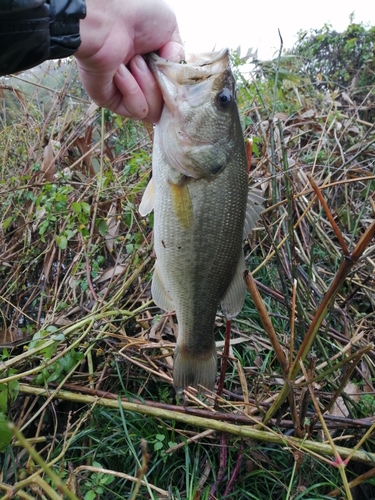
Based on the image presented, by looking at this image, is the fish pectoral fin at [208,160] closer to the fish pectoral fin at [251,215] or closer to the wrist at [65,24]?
the fish pectoral fin at [251,215]

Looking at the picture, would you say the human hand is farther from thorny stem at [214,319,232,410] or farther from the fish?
thorny stem at [214,319,232,410]

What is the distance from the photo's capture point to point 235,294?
1834 mm

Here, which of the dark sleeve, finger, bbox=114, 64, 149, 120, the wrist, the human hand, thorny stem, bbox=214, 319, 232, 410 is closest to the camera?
the dark sleeve

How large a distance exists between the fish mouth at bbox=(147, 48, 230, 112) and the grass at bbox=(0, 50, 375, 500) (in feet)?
1.42

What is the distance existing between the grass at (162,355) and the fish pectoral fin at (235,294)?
A: 177mm

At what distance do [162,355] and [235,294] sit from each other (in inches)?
27.6

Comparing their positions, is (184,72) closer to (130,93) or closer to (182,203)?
(130,93)

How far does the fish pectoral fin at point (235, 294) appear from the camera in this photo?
1.83 m

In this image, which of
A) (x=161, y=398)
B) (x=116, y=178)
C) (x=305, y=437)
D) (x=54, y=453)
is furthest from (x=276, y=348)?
(x=116, y=178)

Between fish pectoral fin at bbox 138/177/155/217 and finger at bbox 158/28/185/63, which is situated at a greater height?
finger at bbox 158/28/185/63

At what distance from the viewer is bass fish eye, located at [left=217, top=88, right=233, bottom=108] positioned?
1758 millimetres

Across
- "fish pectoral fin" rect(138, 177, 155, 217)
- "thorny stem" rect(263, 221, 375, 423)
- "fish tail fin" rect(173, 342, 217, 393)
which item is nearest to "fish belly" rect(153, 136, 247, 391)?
"fish tail fin" rect(173, 342, 217, 393)

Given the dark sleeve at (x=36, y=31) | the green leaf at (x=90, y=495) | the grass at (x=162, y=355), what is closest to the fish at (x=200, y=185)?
the grass at (x=162, y=355)

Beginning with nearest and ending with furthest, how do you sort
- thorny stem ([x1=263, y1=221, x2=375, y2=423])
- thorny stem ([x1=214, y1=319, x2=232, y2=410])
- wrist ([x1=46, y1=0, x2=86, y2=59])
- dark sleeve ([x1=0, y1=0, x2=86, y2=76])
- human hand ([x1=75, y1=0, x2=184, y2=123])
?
thorny stem ([x1=263, y1=221, x2=375, y2=423]) → dark sleeve ([x1=0, y1=0, x2=86, y2=76]) → wrist ([x1=46, y1=0, x2=86, y2=59]) → human hand ([x1=75, y1=0, x2=184, y2=123]) → thorny stem ([x1=214, y1=319, x2=232, y2=410])
